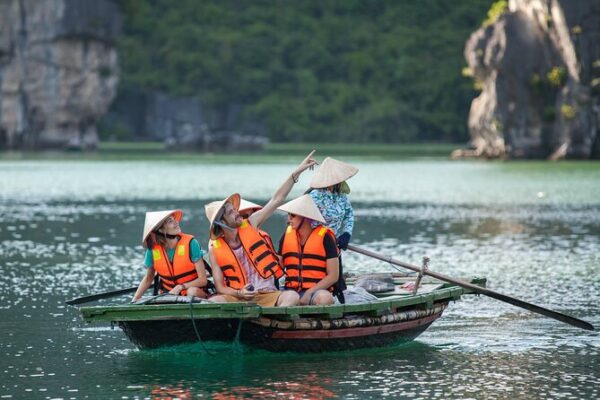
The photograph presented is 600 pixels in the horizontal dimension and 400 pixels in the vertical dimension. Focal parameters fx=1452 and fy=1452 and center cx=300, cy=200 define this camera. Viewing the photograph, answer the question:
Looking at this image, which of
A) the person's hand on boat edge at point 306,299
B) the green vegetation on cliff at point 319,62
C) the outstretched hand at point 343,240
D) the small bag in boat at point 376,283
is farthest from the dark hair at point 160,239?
the green vegetation on cliff at point 319,62

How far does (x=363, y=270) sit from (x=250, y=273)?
8.53 meters

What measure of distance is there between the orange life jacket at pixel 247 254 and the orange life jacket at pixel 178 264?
1.09ft

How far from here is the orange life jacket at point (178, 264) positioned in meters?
14.9

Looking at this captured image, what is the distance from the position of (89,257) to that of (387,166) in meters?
46.8

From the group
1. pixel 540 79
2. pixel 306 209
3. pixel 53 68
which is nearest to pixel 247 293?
pixel 306 209

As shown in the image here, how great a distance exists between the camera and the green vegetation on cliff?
463ft

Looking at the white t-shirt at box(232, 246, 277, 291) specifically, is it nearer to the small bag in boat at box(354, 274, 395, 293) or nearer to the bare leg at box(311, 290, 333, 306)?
the bare leg at box(311, 290, 333, 306)

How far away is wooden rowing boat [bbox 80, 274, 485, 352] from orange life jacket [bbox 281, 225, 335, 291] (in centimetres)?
51

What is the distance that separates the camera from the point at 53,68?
10338 centimetres

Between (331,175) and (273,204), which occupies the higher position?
(331,175)

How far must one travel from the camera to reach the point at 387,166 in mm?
71125

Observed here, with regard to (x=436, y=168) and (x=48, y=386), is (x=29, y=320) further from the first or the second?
(x=436, y=168)

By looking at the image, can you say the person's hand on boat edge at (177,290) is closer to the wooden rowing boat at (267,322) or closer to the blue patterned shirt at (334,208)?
the wooden rowing boat at (267,322)

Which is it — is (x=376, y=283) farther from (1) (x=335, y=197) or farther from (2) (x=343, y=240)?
(1) (x=335, y=197)
